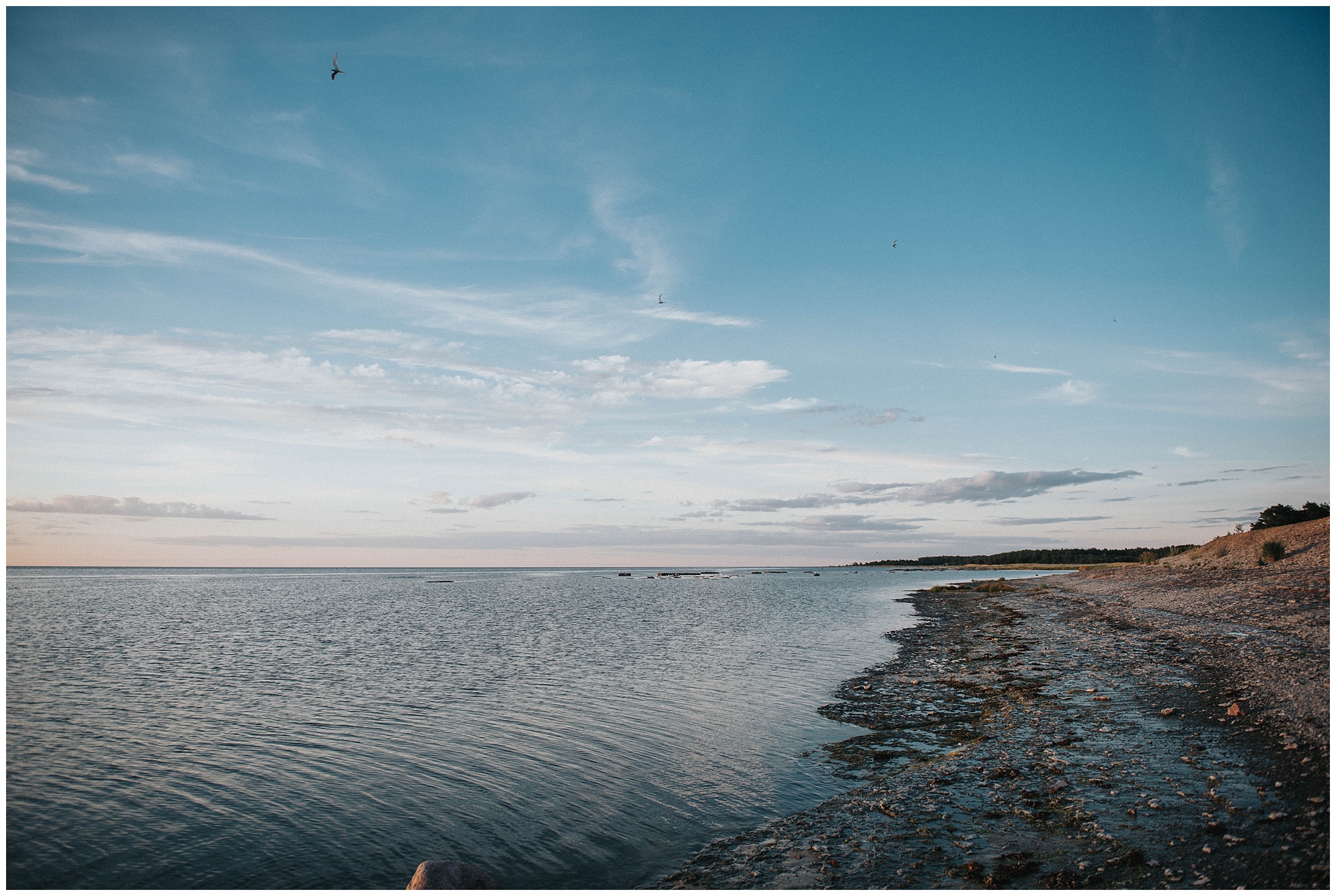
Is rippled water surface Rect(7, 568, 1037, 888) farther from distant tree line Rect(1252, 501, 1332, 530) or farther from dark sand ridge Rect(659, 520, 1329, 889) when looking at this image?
distant tree line Rect(1252, 501, 1332, 530)

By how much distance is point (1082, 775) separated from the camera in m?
14.9

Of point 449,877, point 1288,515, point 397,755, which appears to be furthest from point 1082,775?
point 1288,515

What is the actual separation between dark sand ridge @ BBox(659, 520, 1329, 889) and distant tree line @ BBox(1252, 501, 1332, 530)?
46.8m

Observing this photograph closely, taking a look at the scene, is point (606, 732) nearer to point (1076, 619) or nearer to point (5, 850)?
point (5, 850)

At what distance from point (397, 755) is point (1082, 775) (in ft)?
59.5

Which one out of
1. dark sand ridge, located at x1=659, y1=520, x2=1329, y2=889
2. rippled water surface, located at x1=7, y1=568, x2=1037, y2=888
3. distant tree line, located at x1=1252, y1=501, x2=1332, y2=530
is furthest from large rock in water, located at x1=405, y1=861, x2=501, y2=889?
distant tree line, located at x1=1252, y1=501, x2=1332, y2=530

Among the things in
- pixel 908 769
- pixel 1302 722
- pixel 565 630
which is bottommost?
pixel 565 630

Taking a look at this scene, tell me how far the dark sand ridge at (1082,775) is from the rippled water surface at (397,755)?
2.00 meters

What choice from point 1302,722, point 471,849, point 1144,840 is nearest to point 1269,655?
point 1302,722

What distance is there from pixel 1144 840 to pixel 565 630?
159 feet

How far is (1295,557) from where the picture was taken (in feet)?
162

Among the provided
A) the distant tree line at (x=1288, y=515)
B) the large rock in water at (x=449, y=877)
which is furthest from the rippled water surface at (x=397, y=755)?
the distant tree line at (x=1288, y=515)

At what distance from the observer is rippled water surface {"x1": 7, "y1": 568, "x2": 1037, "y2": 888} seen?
13477mm

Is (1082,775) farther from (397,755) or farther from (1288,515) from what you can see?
(1288,515)
